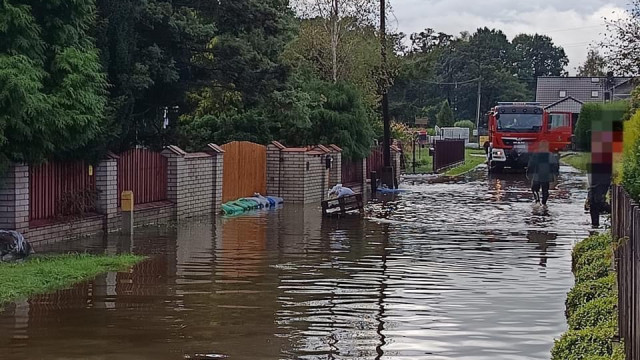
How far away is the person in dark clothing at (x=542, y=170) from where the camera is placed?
27672mm

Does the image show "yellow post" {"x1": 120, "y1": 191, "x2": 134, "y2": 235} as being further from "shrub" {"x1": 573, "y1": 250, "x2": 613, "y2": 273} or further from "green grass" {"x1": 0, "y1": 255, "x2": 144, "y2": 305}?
"shrub" {"x1": 573, "y1": 250, "x2": 613, "y2": 273}

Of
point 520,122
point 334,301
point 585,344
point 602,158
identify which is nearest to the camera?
point 585,344

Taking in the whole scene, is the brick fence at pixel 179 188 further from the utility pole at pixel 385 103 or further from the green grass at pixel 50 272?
the green grass at pixel 50 272

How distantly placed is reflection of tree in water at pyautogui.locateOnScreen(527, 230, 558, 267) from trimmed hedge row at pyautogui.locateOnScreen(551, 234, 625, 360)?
3.65 metres

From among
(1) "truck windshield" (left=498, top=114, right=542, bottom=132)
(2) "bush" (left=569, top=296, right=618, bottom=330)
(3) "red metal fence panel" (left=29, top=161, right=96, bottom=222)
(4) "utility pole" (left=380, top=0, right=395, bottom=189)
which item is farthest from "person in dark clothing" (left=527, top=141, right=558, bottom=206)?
(1) "truck windshield" (left=498, top=114, right=542, bottom=132)

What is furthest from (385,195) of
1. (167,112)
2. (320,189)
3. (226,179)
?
(167,112)

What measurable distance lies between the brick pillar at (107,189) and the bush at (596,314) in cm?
1159

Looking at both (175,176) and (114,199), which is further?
(175,176)

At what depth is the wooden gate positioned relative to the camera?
26.0 meters

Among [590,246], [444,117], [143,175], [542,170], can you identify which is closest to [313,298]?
[590,246]

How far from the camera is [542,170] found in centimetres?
→ 2759

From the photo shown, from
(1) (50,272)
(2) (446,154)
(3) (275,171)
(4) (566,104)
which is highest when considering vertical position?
(4) (566,104)

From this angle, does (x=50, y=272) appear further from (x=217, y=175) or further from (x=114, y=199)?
(x=217, y=175)

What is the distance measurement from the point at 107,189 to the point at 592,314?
12.0 metres
